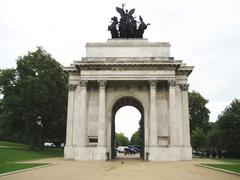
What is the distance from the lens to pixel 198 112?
76.4 meters

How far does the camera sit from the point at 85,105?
37.9 m

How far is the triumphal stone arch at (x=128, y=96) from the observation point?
119ft

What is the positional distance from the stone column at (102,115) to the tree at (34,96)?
11.4 metres

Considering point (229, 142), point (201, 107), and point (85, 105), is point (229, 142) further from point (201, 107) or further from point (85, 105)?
point (201, 107)

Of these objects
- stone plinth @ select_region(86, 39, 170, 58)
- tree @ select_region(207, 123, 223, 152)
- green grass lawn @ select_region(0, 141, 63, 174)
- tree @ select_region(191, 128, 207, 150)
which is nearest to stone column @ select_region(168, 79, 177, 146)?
stone plinth @ select_region(86, 39, 170, 58)

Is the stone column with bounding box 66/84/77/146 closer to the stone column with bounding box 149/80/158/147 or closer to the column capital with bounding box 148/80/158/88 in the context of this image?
the column capital with bounding box 148/80/158/88

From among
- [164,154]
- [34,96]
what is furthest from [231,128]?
[34,96]

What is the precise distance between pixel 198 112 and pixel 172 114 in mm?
41755

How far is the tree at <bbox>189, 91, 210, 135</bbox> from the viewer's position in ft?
249

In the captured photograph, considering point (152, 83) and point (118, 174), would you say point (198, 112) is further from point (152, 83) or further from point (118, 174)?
point (118, 174)

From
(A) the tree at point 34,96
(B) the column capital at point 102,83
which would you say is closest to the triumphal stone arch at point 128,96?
(B) the column capital at point 102,83

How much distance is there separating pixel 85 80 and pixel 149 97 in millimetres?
8595

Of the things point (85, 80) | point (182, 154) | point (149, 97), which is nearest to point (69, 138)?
point (85, 80)

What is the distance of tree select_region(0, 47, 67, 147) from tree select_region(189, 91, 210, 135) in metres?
37.3
